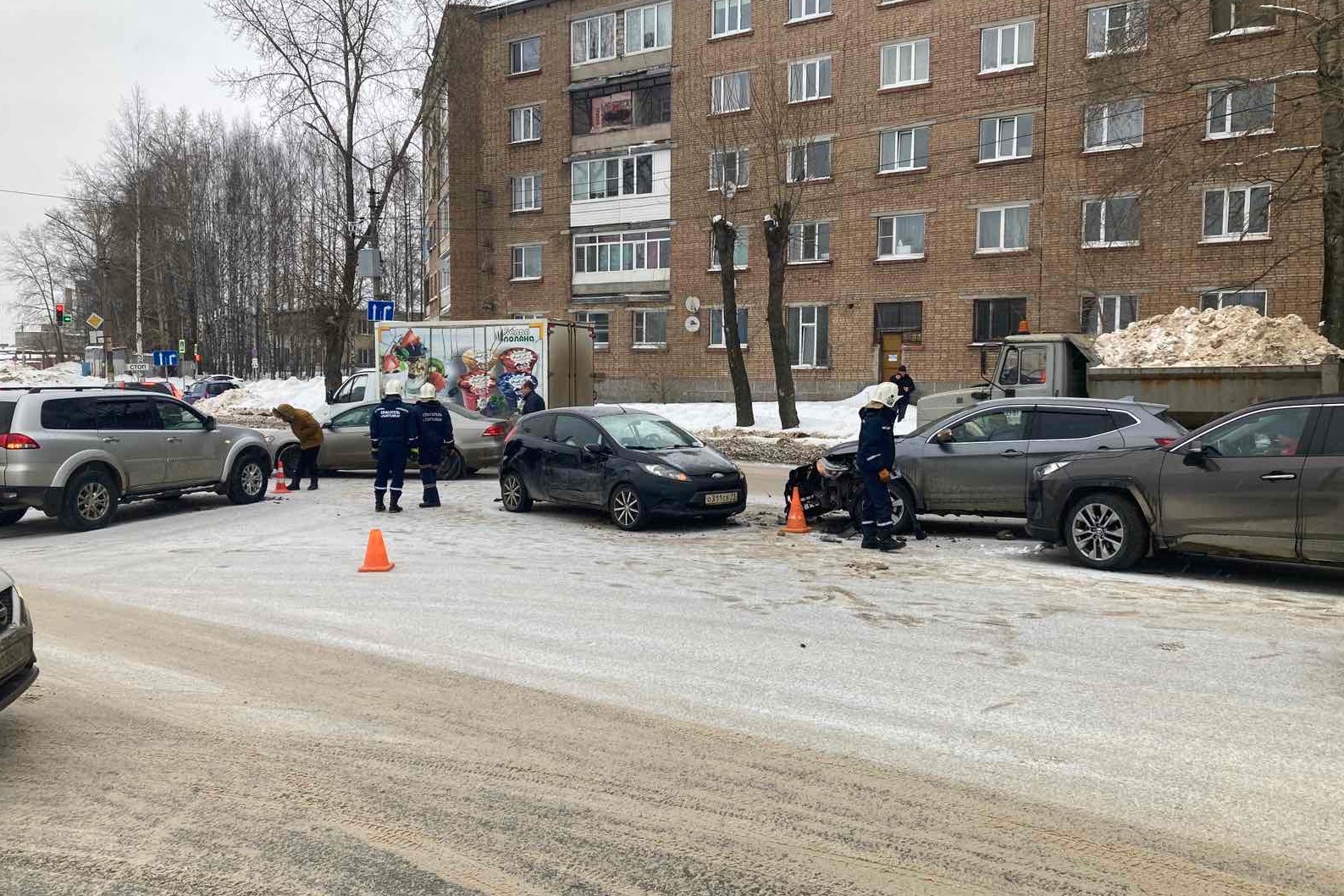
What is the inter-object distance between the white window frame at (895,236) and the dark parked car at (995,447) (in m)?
23.3

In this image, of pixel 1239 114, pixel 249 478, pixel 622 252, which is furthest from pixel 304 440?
pixel 622 252

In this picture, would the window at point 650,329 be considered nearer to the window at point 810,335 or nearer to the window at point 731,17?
the window at point 810,335

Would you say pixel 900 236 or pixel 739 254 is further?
pixel 739 254

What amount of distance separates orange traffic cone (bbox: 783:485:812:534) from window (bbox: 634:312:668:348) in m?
27.7

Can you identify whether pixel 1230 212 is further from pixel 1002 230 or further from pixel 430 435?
pixel 430 435

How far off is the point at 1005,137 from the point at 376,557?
28.1 metres

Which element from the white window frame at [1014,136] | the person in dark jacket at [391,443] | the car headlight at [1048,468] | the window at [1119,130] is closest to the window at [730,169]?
the white window frame at [1014,136]

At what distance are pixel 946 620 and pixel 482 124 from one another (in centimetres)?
4041

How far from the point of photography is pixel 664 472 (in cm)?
1209

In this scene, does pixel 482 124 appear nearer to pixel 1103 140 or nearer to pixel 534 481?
pixel 1103 140

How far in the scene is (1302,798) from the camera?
4.18 m

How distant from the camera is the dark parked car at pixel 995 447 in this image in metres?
10.9

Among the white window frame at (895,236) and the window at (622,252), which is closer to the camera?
the white window frame at (895,236)

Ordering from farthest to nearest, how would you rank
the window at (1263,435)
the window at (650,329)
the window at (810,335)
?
1. the window at (650,329)
2. the window at (810,335)
3. the window at (1263,435)
